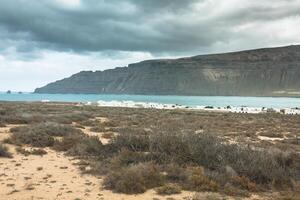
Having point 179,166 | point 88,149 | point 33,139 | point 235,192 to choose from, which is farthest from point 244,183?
point 33,139

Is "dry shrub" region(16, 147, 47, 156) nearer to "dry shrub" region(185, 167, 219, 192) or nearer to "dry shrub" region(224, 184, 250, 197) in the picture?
Result: "dry shrub" region(185, 167, 219, 192)

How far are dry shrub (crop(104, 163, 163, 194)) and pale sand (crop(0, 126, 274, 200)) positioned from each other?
0.23 m

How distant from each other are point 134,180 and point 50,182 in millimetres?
2311

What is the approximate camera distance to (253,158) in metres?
11.8

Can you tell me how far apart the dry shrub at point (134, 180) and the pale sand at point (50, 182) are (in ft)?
0.77

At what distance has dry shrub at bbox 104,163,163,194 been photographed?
10102mm

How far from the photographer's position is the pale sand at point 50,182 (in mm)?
9595

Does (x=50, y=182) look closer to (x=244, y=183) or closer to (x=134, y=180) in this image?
(x=134, y=180)

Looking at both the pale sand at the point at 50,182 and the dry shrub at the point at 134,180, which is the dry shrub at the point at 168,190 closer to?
the pale sand at the point at 50,182

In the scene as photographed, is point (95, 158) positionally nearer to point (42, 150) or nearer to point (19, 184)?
point (42, 150)

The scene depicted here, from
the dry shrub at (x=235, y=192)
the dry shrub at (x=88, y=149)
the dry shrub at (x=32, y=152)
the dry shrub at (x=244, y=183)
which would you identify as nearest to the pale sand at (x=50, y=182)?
the dry shrub at (x=235, y=192)

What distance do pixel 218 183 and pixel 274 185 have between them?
155 cm

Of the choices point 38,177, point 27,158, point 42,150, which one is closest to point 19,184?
point 38,177

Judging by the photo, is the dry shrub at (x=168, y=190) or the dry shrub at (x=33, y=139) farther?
the dry shrub at (x=33, y=139)
